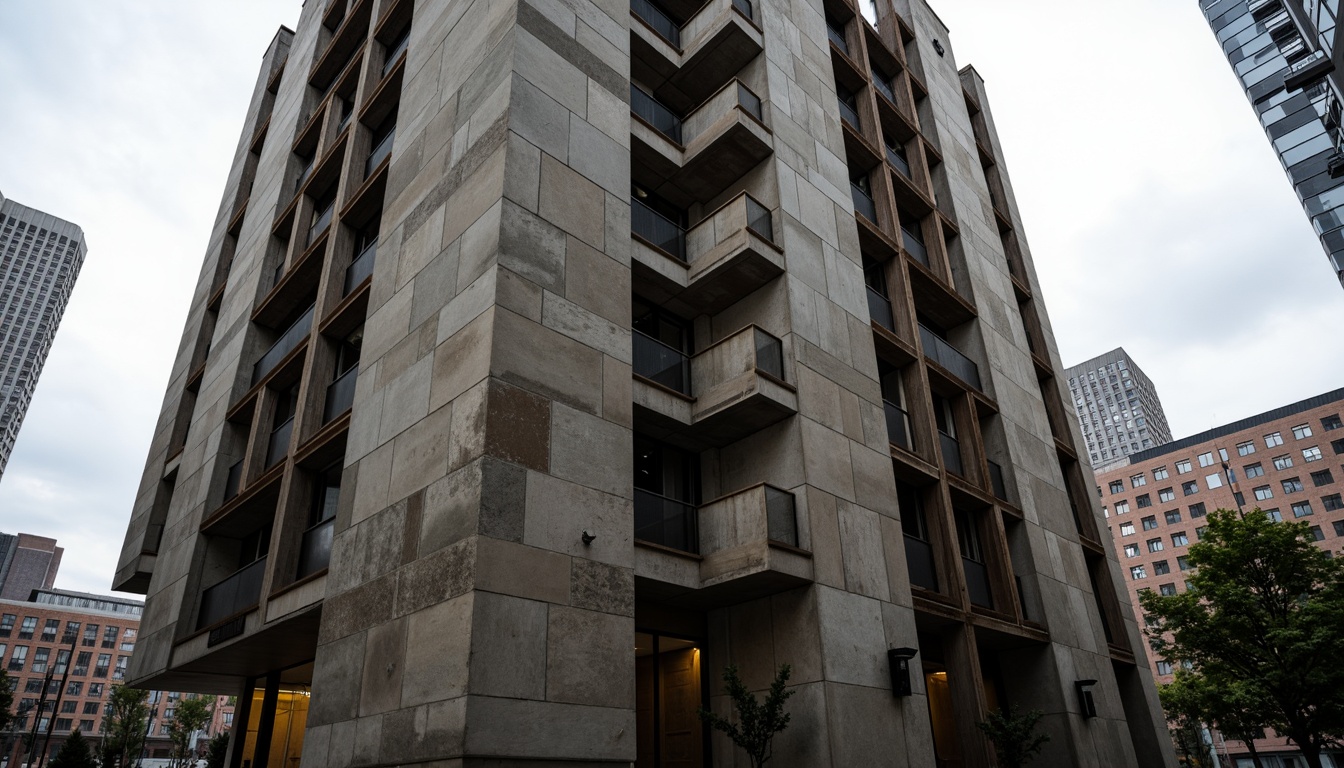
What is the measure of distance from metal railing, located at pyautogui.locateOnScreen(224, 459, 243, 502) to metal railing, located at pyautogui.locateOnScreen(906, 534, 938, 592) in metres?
18.0

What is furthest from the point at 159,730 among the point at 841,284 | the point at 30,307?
the point at 841,284

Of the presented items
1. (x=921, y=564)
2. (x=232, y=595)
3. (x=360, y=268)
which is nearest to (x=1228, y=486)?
(x=921, y=564)

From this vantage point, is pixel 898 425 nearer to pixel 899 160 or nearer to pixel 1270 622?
pixel 899 160

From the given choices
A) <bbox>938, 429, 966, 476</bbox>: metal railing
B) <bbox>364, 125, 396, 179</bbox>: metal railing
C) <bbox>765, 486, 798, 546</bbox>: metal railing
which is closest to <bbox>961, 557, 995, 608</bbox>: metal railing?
<bbox>938, 429, 966, 476</bbox>: metal railing

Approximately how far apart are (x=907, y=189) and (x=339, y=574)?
815 inches

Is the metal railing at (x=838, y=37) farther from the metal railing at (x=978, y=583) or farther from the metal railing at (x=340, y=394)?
the metal railing at (x=340, y=394)

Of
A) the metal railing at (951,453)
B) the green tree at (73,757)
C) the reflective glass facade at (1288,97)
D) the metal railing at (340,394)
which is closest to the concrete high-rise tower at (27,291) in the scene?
the green tree at (73,757)

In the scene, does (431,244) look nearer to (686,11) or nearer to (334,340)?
(334,340)

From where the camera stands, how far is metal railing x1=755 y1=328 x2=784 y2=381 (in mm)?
16656

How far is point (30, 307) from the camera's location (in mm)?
182875

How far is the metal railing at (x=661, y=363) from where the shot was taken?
55.6ft

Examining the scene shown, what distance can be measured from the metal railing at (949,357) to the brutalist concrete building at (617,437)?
18 centimetres

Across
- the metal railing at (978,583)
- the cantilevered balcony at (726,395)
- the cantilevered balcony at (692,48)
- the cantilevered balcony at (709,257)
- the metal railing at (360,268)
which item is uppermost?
the cantilevered balcony at (692,48)

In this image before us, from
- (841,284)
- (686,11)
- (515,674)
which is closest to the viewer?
(515,674)
